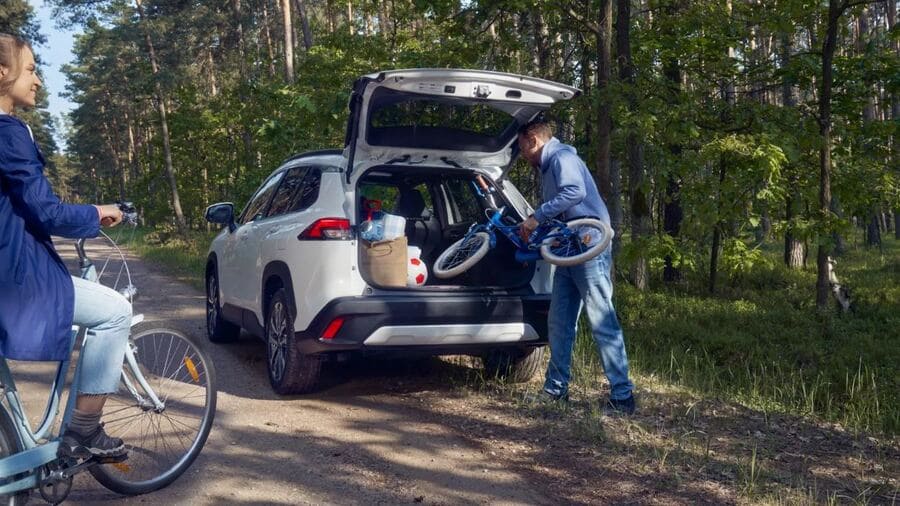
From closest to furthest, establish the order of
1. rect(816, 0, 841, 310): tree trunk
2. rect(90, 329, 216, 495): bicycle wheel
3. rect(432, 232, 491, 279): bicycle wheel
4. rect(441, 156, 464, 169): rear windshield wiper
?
rect(90, 329, 216, 495): bicycle wheel → rect(432, 232, 491, 279): bicycle wheel → rect(441, 156, 464, 169): rear windshield wiper → rect(816, 0, 841, 310): tree trunk

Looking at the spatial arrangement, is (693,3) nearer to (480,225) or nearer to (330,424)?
(480,225)

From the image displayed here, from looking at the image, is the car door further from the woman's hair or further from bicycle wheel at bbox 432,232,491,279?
the woman's hair

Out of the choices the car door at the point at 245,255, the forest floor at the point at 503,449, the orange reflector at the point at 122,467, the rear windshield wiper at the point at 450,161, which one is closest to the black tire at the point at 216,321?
the car door at the point at 245,255

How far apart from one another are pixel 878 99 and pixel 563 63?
14.8 feet

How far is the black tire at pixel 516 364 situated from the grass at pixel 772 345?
1.25ft

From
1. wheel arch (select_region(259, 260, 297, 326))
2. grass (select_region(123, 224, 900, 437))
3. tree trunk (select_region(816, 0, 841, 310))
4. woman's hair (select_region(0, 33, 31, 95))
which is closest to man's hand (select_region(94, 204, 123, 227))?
woman's hair (select_region(0, 33, 31, 95))

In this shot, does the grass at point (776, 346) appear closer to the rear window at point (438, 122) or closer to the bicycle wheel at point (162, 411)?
the rear window at point (438, 122)

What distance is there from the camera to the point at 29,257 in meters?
3.20

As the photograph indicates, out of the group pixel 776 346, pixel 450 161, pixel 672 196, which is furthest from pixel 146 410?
pixel 672 196

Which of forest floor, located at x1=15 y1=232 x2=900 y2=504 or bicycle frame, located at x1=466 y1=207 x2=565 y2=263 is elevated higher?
bicycle frame, located at x1=466 y1=207 x2=565 y2=263

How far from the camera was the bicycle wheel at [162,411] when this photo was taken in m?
4.06

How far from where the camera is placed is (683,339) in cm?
1085

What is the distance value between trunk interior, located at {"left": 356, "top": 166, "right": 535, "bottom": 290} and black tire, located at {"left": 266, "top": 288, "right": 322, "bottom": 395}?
3.17ft

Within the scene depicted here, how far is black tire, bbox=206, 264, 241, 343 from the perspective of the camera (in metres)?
8.38
